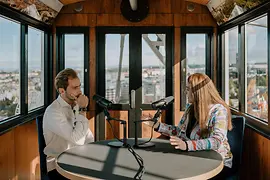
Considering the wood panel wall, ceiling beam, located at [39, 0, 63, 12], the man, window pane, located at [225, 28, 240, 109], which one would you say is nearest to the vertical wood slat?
the wood panel wall

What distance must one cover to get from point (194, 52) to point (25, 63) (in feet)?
7.71

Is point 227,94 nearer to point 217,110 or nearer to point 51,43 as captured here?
point 217,110

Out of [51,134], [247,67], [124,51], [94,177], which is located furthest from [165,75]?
[94,177]

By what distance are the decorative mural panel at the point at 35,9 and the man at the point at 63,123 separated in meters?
1.03

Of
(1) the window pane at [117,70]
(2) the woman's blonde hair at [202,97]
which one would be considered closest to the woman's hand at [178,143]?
(2) the woman's blonde hair at [202,97]

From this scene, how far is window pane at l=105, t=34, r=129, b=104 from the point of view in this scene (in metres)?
4.96

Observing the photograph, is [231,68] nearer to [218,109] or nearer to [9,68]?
[218,109]

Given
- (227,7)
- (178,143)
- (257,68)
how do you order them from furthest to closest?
(227,7) → (257,68) → (178,143)

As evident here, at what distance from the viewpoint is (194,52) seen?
4941mm

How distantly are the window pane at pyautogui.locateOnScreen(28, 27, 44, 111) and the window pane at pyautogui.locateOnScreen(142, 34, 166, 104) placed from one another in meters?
1.42

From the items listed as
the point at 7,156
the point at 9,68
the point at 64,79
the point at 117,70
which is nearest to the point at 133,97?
the point at 117,70

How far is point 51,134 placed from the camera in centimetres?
272

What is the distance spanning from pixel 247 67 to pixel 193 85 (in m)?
1.41

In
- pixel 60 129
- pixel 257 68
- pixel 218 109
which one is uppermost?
pixel 257 68
